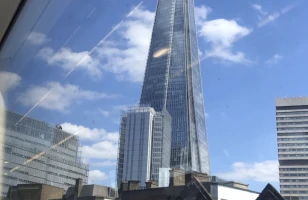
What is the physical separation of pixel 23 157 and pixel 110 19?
1.96 feet

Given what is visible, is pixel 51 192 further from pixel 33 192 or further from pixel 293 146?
pixel 293 146

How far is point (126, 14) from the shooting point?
1.32 m

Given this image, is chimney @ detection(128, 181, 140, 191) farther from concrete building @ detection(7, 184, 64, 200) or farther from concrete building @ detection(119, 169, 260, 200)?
concrete building @ detection(7, 184, 64, 200)

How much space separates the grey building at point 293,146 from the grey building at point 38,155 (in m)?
0.69

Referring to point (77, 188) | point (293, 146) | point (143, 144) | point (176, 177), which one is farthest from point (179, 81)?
point (293, 146)

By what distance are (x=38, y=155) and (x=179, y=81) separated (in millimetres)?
674

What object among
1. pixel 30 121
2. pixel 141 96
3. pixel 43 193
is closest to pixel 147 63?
pixel 141 96

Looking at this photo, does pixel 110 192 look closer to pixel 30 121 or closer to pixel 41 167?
pixel 41 167

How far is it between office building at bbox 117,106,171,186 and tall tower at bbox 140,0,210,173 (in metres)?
0.05

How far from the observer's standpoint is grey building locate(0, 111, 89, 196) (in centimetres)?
144

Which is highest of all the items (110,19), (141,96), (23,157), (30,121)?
(110,19)

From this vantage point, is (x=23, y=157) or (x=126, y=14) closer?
(x=126, y=14)

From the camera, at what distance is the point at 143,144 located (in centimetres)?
177

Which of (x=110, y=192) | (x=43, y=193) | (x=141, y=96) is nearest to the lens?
(x=43, y=193)
